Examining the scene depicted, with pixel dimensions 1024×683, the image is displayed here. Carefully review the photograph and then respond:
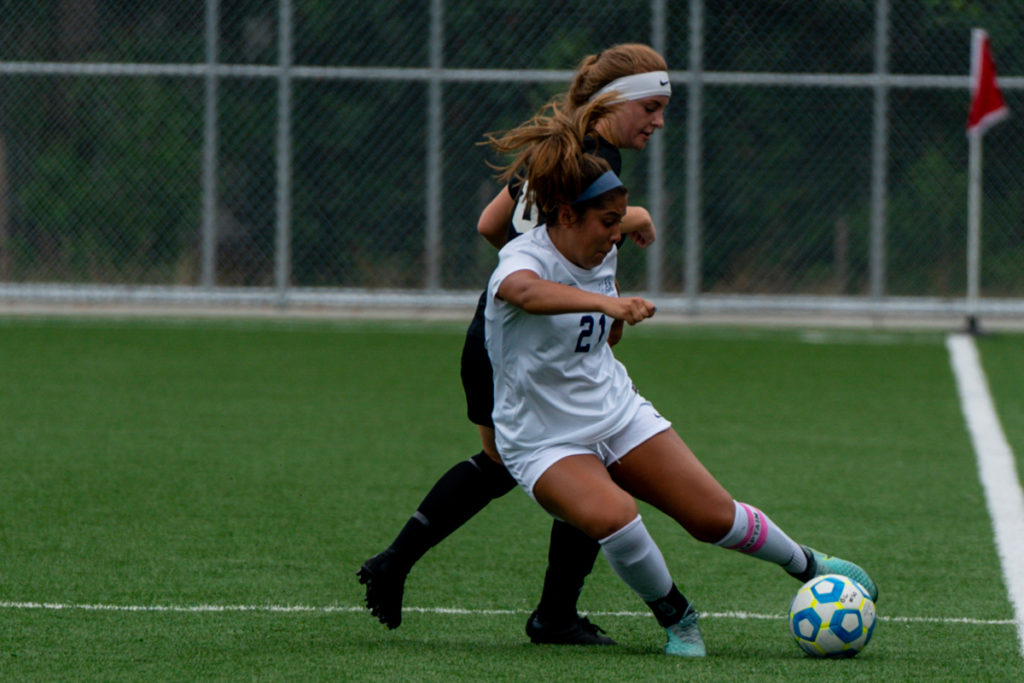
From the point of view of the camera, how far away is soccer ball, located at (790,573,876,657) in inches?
158

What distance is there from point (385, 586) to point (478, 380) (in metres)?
0.63

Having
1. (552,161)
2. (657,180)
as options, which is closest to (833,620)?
(552,161)

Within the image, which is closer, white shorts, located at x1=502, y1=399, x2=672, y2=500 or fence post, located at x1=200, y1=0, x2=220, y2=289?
white shorts, located at x1=502, y1=399, x2=672, y2=500

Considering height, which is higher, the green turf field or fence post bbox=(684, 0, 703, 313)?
fence post bbox=(684, 0, 703, 313)

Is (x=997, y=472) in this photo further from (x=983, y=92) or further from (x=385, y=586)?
(x=983, y=92)

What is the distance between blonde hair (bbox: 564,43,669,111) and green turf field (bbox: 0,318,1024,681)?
1581mm

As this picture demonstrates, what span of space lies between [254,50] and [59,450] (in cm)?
712

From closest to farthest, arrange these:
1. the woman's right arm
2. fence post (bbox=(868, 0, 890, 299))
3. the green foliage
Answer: the woman's right arm < fence post (bbox=(868, 0, 890, 299)) < the green foliage

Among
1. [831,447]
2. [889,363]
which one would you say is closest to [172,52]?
[889,363]

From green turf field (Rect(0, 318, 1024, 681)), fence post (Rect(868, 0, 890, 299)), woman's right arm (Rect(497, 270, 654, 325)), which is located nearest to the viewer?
woman's right arm (Rect(497, 270, 654, 325))

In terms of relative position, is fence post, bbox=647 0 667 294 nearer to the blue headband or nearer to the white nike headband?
the white nike headband

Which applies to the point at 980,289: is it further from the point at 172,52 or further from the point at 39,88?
the point at 39,88

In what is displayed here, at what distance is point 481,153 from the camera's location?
44.1 ft

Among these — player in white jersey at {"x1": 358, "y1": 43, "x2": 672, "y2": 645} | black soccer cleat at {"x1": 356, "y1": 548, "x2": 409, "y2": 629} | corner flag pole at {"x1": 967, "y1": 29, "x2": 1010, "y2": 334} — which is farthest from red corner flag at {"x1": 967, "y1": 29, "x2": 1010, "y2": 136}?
black soccer cleat at {"x1": 356, "y1": 548, "x2": 409, "y2": 629}
